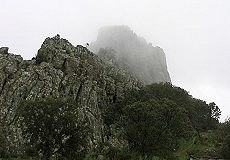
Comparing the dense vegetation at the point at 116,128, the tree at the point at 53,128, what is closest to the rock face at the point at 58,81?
the dense vegetation at the point at 116,128

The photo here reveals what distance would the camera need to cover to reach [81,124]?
163 feet

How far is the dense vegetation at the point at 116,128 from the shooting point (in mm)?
47406

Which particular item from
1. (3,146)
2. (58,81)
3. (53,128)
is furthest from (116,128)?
(53,128)

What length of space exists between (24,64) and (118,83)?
82.5 feet

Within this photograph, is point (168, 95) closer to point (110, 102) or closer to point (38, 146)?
point (110, 102)

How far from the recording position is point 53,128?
47.2m

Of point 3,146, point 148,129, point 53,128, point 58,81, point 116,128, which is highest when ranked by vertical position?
point 58,81

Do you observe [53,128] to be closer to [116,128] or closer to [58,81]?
[116,128]

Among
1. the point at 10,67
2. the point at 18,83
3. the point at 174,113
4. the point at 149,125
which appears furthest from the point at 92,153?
the point at 10,67

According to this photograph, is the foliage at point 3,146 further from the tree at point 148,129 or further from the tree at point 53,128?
the tree at point 148,129

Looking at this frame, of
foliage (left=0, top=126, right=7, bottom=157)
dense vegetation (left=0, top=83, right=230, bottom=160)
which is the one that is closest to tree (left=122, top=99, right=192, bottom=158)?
dense vegetation (left=0, top=83, right=230, bottom=160)

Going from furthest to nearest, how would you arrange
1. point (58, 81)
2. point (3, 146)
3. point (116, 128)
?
point (58, 81) → point (116, 128) → point (3, 146)

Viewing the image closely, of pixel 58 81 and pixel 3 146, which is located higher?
pixel 58 81

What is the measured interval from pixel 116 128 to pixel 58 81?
16.1 meters
